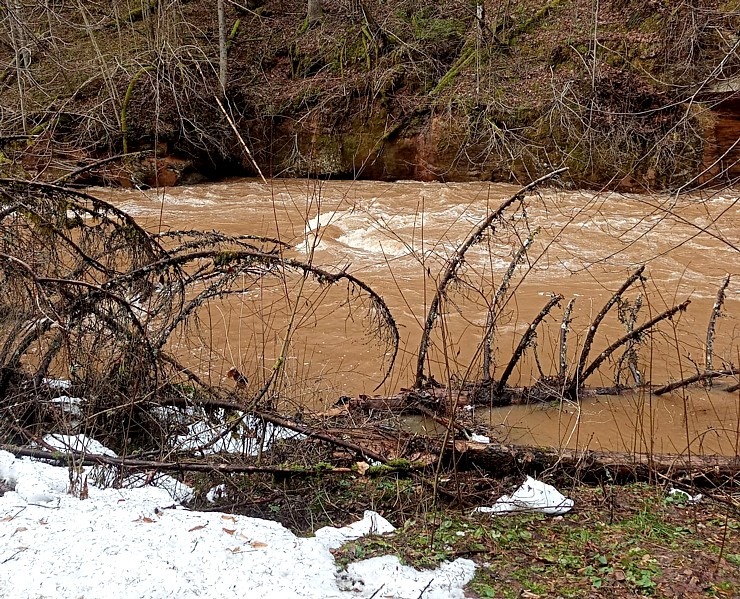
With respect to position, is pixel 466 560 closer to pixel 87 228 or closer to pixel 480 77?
pixel 87 228

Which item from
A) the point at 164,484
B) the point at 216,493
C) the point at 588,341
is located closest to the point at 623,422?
the point at 588,341

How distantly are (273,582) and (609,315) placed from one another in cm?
588

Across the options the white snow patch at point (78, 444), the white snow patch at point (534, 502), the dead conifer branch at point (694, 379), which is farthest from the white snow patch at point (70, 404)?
the dead conifer branch at point (694, 379)

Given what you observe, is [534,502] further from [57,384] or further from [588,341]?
[57,384]

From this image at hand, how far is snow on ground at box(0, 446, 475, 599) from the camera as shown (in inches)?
89.3

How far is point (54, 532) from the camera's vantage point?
2.53 metres

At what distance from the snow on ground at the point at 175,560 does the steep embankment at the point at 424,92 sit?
1095 centimetres

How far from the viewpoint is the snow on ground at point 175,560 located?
2269 millimetres

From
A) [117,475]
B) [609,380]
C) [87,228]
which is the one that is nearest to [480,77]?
[609,380]

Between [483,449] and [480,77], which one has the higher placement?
[480,77]

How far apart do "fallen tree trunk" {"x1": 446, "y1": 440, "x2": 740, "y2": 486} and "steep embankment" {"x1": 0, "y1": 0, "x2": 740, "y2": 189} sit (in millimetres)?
9938

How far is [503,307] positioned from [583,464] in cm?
108

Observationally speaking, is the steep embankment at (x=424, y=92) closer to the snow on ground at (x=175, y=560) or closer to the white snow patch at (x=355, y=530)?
the white snow patch at (x=355, y=530)

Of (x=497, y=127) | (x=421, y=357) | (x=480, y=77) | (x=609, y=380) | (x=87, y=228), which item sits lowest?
(x=609, y=380)
